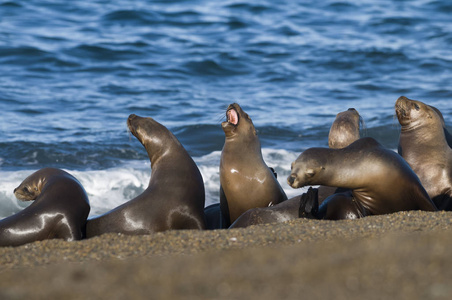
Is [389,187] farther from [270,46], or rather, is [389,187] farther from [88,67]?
[270,46]

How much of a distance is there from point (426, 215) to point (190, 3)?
66.7 ft

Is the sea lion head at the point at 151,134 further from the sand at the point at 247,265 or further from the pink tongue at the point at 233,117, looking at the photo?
the sand at the point at 247,265

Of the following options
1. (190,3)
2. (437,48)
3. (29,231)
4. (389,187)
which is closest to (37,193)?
(29,231)

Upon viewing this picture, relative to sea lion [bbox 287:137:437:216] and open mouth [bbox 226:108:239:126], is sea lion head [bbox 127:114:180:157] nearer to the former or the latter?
open mouth [bbox 226:108:239:126]

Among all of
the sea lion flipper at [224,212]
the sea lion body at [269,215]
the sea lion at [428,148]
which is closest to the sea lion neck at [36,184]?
the sea lion flipper at [224,212]

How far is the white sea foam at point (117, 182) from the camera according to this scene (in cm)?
1007

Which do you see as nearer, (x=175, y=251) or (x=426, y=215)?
(x=175, y=251)

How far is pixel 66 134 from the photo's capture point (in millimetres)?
13703

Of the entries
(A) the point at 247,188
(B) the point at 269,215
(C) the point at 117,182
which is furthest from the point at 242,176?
(C) the point at 117,182

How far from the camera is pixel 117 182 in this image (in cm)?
1099

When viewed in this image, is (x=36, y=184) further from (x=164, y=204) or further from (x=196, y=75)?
(x=196, y=75)

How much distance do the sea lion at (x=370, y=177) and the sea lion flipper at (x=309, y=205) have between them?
0.21 m

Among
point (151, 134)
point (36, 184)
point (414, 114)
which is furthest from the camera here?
point (414, 114)

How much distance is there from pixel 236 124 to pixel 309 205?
1518 millimetres
